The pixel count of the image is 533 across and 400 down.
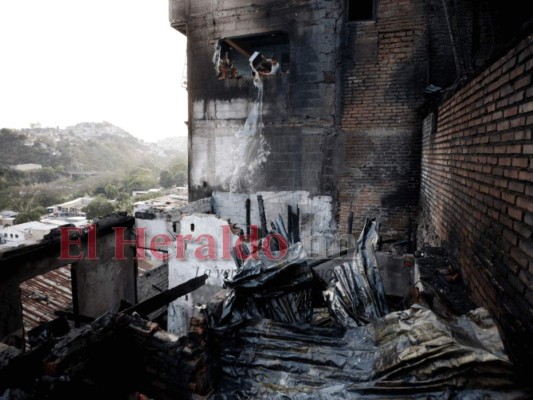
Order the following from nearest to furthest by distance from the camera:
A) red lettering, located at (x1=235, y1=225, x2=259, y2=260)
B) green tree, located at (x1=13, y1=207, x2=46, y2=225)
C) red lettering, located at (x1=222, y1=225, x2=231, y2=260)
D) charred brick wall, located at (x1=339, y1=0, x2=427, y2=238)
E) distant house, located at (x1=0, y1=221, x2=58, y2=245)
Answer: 1. red lettering, located at (x1=235, y1=225, x2=259, y2=260)
2. charred brick wall, located at (x1=339, y1=0, x2=427, y2=238)
3. red lettering, located at (x1=222, y1=225, x2=231, y2=260)
4. distant house, located at (x1=0, y1=221, x2=58, y2=245)
5. green tree, located at (x1=13, y1=207, x2=46, y2=225)

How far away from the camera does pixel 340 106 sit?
25.0ft

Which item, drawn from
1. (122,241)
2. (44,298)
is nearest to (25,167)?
(44,298)

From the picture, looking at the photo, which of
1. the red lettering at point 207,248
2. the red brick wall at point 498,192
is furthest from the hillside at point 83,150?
the red brick wall at point 498,192

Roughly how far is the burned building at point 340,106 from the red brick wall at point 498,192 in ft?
1.72

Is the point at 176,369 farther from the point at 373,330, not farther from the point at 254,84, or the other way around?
the point at 254,84

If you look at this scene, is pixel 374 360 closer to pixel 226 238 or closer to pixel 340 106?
pixel 226 238

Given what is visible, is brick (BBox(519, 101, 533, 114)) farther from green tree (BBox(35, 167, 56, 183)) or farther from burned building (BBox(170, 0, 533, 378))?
green tree (BBox(35, 167, 56, 183))

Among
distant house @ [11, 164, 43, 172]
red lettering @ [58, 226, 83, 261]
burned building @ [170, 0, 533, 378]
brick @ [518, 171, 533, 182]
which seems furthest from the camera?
distant house @ [11, 164, 43, 172]

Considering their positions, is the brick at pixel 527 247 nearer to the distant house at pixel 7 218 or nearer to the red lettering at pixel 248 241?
the red lettering at pixel 248 241

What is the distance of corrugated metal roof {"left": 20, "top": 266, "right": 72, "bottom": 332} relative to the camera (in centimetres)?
739

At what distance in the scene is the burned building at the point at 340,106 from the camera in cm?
652

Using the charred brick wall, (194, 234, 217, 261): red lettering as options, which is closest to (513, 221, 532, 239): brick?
the charred brick wall

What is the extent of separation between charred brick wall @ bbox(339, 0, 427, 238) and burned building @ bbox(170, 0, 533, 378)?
0.02m

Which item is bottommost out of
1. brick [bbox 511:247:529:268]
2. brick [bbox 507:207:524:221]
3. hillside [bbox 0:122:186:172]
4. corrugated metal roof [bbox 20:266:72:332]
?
corrugated metal roof [bbox 20:266:72:332]
